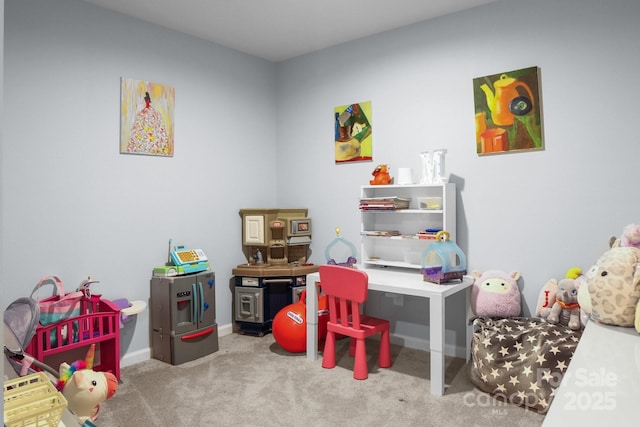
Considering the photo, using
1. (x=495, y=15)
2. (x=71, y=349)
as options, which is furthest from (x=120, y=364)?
(x=495, y=15)

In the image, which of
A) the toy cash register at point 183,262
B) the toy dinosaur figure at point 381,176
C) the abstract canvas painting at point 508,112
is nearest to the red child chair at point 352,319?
the toy dinosaur figure at point 381,176

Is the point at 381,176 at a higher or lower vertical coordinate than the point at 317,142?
lower

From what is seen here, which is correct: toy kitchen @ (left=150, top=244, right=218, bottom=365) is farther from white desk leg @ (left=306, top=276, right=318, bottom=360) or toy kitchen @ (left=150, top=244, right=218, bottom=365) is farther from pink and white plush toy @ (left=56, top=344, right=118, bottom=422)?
pink and white plush toy @ (left=56, top=344, right=118, bottom=422)

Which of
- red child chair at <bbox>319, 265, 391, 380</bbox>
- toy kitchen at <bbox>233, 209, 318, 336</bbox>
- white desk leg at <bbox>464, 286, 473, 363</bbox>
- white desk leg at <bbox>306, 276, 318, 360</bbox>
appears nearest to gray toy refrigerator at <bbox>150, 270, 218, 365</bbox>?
toy kitchen at <bbox>233, 209, 318, 336</bbox>

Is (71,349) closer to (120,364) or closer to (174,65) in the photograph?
(120,364)

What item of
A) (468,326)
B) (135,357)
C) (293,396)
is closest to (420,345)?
(468,326)

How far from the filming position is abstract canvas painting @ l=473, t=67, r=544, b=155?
2.92m

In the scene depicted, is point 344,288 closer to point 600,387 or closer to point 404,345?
point 404,345

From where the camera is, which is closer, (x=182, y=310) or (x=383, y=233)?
(x=182, y=310)

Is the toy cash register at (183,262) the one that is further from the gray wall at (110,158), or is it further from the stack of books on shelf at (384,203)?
the stack of books on shelf at (384,203)

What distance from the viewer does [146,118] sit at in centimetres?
336

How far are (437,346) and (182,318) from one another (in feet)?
6.18

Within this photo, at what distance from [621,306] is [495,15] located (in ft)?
7.24

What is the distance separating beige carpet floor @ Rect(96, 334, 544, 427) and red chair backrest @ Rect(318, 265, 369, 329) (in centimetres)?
40
